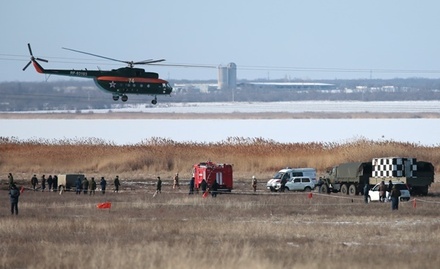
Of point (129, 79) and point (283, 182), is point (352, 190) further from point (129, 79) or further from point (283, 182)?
point (129, 79)

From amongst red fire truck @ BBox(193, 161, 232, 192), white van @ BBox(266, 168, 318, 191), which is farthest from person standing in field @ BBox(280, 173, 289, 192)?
red fire truck @ BBox(193, 161, 232, 192)

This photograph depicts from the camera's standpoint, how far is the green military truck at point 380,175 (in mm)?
50406

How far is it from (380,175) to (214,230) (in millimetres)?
20663

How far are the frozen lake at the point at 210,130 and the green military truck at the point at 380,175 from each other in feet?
147

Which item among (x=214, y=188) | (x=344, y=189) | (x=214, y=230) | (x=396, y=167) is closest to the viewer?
(x=214, y=230)

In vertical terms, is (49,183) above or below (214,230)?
above

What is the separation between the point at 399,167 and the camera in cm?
5094

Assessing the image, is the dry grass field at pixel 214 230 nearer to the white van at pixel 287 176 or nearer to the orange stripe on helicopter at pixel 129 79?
the white van at pixel 287 176

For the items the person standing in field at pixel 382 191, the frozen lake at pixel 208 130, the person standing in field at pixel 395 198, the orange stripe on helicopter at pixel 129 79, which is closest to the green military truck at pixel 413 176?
the person standing in field at pixel 382 191

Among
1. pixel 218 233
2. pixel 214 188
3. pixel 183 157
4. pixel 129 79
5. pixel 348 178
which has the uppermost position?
pixel 129 79

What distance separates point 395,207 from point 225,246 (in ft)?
48.4

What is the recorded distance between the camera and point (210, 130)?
132375 mm

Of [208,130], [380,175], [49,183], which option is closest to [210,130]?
[208,130]

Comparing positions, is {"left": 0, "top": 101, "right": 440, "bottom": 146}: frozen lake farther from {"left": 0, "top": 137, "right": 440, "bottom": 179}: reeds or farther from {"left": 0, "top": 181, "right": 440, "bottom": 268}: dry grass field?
{"left": 0, "top": 181, "right": 440, "bottom": 268}: dry grass field
